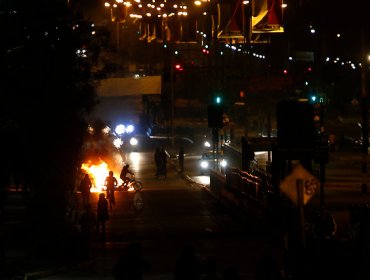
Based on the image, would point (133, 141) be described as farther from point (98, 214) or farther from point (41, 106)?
point (41, 106)

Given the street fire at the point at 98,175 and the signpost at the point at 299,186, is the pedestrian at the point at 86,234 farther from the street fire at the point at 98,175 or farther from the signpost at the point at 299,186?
the street fire at the point at 98,175

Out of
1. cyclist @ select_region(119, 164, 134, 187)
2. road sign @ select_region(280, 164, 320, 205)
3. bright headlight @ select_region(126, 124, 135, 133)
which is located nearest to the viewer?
road sign @ select_region(280, 164, 320, 205)

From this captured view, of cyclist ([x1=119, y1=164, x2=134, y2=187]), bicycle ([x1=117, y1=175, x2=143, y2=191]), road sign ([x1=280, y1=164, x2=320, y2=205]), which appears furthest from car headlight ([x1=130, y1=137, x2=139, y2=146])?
road sign ([x1=280, y1=164, x2=320, y2=205])

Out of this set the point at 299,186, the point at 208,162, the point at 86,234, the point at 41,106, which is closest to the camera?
the point at 299,186

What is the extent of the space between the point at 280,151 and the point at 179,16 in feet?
77.4

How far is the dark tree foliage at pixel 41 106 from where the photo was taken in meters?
20.6

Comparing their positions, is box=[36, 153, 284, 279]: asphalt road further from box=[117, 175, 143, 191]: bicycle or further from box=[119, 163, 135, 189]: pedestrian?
box=[117, 175, 143, 191]: bicycle

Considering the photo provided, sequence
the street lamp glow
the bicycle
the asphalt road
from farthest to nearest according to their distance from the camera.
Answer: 1. the street lamp glow
2. the bicycle
3. the asphalt road

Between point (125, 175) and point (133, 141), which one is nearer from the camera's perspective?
point (125, 175)

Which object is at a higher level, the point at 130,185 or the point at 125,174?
the point at 125,174

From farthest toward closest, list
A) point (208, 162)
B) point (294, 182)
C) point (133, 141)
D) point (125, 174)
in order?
point (133, 141) < point (208, 162) < point (125, 174) < point (294, 182)

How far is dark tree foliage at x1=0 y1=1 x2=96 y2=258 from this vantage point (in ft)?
67.6

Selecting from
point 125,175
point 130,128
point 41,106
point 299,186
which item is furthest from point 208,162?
point 299,186

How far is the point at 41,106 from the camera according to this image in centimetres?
2092
